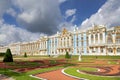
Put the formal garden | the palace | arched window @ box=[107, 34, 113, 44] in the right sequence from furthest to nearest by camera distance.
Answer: arched window @ box=[107, 34, 113, 44] < the palace < the formal garden

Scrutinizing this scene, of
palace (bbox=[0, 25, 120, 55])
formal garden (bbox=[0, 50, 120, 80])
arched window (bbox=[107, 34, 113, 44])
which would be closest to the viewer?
formal garden (bbox=[0, 50, 120, 80])

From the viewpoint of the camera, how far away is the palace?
6337cm

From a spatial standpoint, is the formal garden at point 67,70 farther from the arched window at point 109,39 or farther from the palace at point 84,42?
the arched window at point 109,39

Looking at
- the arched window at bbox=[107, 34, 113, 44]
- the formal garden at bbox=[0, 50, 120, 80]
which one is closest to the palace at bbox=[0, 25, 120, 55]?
the arched window at bbox=[107, 34, 113, 44]

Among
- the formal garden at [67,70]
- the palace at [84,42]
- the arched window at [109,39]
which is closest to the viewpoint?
the formal garden at [67,70]

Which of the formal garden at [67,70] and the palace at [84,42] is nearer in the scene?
the formal garden at [67,70]

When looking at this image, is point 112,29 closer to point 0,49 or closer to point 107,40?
point 107,40

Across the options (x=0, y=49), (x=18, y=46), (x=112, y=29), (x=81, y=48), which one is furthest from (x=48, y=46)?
(x=0, y=49)

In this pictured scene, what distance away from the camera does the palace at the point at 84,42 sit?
208 feet

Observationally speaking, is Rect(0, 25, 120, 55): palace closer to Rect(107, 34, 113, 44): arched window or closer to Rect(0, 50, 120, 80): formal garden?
Rect(107, 34, 113, 44): arched window

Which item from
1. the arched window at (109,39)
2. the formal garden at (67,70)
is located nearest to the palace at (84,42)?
the arched window at (109,39)

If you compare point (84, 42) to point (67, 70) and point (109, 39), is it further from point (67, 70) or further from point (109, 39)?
point (67, 70)

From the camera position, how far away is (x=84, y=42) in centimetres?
7731

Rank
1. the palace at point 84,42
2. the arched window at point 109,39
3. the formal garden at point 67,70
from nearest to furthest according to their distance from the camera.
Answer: the formal garden at point 67,70 → the palace at point 84,42 → the arched window at point 109,39
